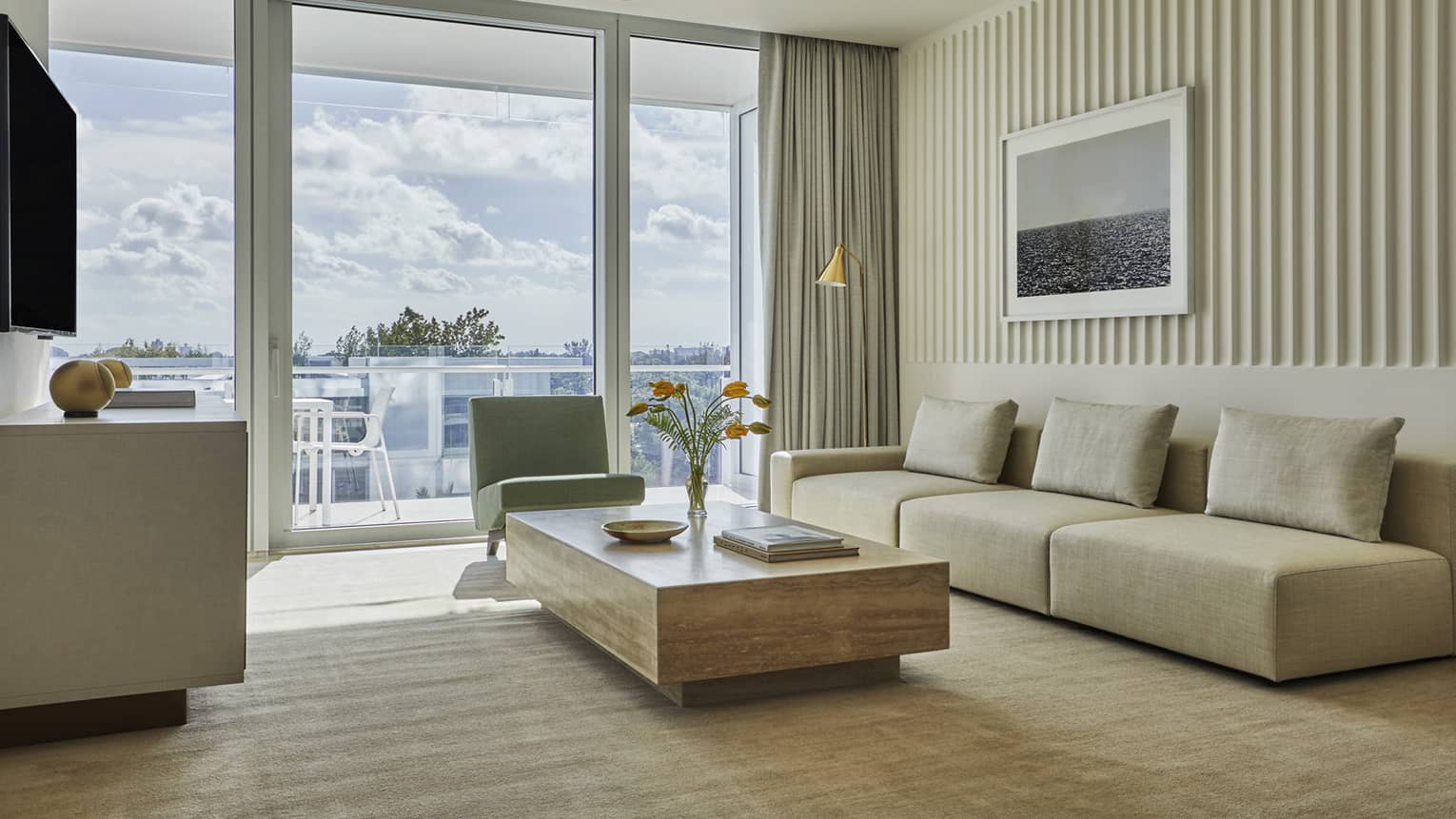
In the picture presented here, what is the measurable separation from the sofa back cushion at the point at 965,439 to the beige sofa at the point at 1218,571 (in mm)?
554

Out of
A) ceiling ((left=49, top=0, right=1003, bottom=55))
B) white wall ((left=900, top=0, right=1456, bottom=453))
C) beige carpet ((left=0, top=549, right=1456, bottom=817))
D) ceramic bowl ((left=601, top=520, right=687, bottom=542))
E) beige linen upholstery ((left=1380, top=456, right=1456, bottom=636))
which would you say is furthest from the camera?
ceiling ((left=49, top=0, right=1003, bottom=55))

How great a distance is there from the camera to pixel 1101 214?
512 cm

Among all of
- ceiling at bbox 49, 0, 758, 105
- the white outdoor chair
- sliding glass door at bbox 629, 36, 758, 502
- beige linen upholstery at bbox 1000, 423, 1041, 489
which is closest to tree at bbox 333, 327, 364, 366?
the white outdoor chair

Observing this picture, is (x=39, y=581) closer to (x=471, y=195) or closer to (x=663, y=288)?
(x=471, y=195)

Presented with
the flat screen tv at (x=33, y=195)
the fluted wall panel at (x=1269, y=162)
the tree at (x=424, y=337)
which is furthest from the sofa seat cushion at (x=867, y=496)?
the flat screen tv at (x=33, y=195)

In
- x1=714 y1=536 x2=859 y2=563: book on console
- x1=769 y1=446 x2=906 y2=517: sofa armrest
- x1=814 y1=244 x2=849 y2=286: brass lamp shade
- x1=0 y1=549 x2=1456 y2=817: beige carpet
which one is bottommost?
x1=0 y1=549 x2=1456 y2=817: beige carpet

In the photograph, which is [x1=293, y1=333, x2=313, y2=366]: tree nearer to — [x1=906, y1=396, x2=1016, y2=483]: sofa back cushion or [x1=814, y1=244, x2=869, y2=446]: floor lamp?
[x1=814, y1=244, x2=869, y2=446]: floor lamp

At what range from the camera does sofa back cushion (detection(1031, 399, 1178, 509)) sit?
4.36m

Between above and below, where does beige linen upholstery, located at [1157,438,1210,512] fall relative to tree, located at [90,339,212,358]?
below

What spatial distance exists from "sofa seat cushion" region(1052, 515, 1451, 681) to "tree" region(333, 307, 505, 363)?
138 inches

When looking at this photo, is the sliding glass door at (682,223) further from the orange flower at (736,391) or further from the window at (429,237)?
the orange flower at (736,391)

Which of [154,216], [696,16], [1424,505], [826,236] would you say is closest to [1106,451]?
[1424,505]

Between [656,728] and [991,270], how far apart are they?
146 inches

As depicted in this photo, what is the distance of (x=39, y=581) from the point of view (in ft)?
8.93
